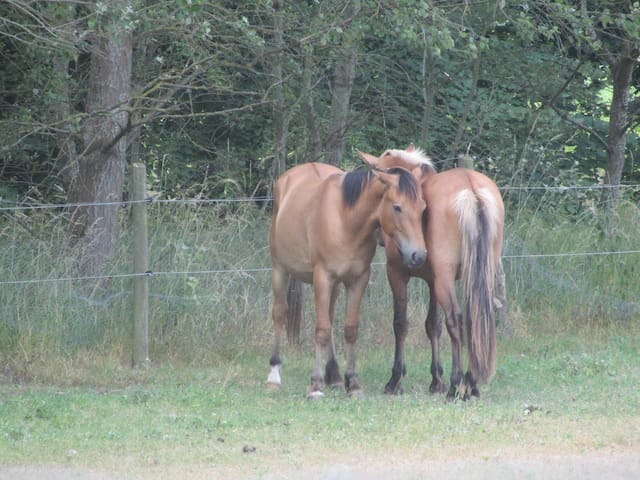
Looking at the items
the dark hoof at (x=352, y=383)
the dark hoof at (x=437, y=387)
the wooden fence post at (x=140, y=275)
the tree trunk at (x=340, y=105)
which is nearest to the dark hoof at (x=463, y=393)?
the dark hoof at (x=437, y=387)

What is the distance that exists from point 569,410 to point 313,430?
190 centimetres

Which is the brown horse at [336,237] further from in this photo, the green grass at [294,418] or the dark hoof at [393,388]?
the green grass at [294,418]

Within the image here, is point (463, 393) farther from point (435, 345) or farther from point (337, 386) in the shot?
point (337, 386)

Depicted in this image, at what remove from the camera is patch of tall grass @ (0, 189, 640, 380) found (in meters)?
9.63

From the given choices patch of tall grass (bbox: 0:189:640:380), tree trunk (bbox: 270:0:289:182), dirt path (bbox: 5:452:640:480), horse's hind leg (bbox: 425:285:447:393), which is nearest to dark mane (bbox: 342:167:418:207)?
horse's hind leg (bbox: 425:285:447:393)

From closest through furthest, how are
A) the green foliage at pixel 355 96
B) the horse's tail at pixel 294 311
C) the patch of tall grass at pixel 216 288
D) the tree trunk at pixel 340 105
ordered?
the patch of tall grass at pixel 216 288
the horse's tail at pixel 294 311
the green foliage at pixel 355 96
the tree trunk at pixel 340 105

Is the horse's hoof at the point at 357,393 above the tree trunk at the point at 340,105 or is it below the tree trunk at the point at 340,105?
below

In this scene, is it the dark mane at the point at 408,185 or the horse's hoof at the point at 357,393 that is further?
the horse's hoof at the point at 357,393

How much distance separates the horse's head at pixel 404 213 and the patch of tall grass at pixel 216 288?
2.56 metres

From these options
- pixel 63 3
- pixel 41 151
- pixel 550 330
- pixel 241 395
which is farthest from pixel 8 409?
pixel 41 151

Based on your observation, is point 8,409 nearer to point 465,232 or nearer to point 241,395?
point 241,395

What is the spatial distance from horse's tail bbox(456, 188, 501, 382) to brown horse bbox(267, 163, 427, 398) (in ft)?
1.20

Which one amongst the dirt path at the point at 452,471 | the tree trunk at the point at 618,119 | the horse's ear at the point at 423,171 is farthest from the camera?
the tree trunk at the point at 618,119

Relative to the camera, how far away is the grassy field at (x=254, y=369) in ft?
20.7
